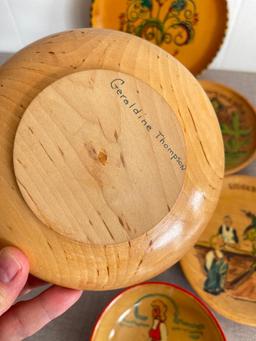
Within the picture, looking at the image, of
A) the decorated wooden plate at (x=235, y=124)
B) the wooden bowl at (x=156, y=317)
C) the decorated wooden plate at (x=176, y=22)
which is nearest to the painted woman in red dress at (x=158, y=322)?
the wooden bowl at (x=156, y=317)

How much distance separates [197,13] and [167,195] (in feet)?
1.54

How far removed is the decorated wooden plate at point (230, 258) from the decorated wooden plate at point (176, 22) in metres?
A: 0.25

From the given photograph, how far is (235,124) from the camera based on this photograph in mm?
679

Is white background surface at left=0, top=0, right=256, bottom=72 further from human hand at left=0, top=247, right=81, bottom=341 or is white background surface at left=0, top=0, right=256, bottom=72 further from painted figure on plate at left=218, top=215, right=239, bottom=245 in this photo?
human hand at left=0, top=247, right=81, bottom=341

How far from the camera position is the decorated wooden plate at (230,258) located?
1.82 ft

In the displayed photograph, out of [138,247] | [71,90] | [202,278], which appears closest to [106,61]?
[71,90]

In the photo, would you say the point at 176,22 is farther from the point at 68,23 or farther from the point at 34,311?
the point at 34,311

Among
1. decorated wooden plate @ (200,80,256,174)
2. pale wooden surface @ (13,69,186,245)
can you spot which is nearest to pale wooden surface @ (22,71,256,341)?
decorated wooden plate @ (200,80,256,174)

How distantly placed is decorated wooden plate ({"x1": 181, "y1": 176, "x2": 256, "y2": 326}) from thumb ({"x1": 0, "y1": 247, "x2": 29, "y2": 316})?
292 mm

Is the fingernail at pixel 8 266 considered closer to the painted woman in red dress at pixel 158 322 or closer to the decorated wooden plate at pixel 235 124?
the painted woman in red dress at pixel 158 322

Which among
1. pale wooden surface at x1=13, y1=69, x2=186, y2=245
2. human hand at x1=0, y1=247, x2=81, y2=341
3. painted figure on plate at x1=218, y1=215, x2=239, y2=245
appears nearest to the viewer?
pale wooden surface at x1=13, y1=69, x2=186, y2=245

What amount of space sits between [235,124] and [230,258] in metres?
0.25

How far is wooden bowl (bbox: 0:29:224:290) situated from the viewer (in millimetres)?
297

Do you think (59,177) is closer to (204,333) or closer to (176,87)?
(176,87)
